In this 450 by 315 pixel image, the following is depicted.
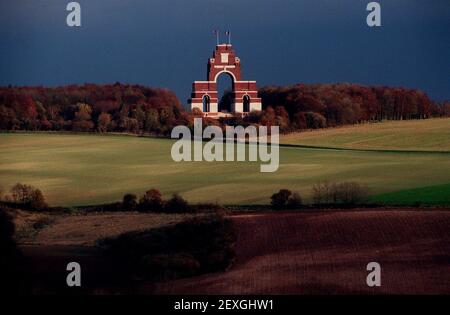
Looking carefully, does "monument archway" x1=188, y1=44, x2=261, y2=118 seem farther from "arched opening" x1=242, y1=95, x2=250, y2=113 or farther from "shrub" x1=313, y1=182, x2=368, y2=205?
"shrub" x1=313, y1=182, x2=368, y2=205

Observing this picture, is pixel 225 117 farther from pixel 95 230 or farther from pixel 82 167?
pixel 95 230

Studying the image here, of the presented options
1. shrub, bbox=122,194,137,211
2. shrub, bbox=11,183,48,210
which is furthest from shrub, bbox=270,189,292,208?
shrub, bbox=11,183,48,210

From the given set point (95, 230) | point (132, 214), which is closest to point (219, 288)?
point (95, 230)

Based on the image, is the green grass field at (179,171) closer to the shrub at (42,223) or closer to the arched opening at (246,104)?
the shrub at (42,223)

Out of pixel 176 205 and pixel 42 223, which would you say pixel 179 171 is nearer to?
pixel 176 205

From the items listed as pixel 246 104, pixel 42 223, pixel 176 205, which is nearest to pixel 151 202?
pixel 176 205
